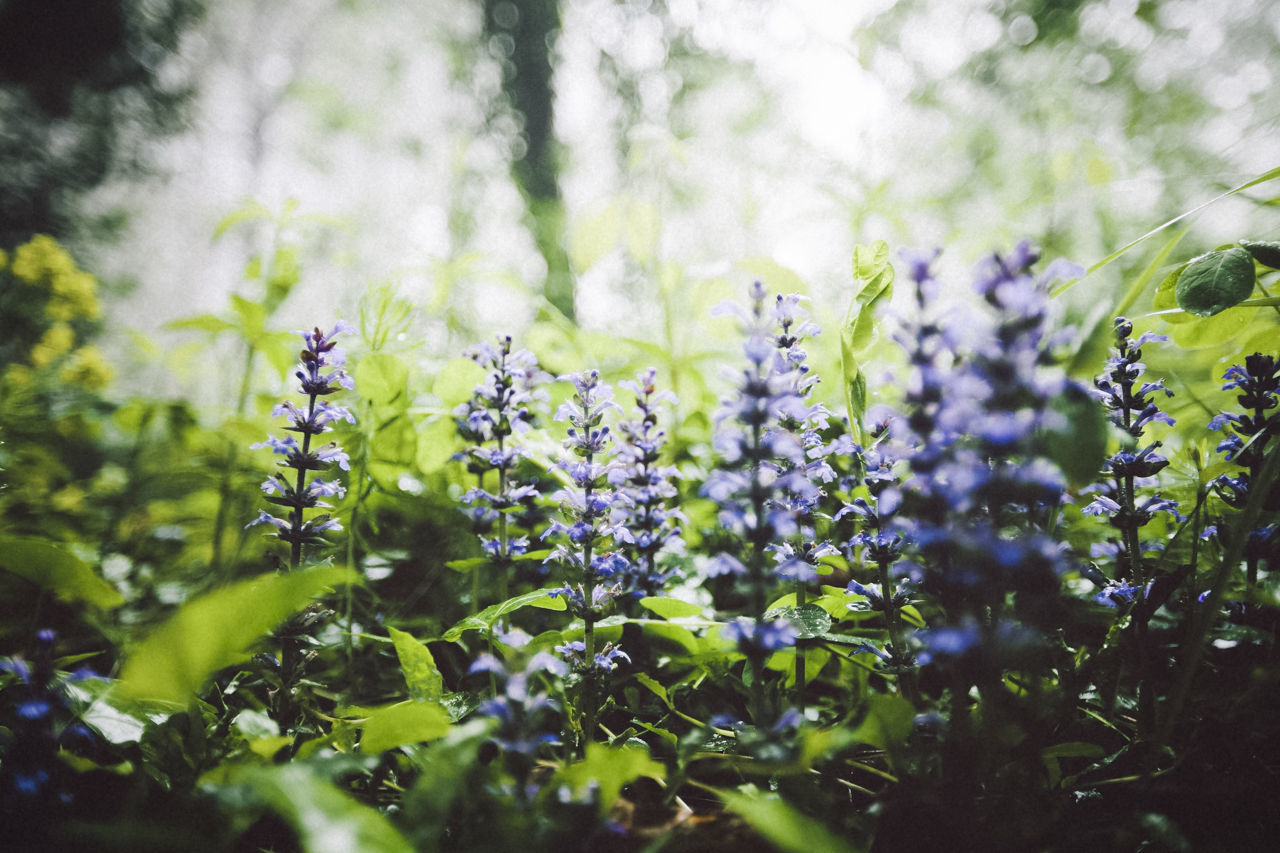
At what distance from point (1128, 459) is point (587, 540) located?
46.3 inches

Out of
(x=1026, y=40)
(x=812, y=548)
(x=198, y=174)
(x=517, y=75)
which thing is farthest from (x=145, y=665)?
(x=198, y=174)

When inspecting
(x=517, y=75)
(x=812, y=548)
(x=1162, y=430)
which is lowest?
(x=812, y=548)

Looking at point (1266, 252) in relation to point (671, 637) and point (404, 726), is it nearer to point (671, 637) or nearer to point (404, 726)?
point (671, 637)

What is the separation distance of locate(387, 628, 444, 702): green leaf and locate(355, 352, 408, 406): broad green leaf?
2.41 ft

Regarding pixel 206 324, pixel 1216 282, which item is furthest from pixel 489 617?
pixel 1216 282

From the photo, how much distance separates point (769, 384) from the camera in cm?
100

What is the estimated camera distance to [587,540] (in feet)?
4.18

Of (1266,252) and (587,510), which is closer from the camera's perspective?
(1266,252)

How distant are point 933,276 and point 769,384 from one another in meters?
0.30

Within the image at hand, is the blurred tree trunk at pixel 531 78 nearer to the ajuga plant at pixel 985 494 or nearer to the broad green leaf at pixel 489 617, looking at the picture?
the broad green leaf at pixel 489 617

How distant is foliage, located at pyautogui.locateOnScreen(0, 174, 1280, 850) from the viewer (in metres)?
0.79

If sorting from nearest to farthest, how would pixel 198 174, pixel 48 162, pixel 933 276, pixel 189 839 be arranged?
1. pixel 189 839
2. pixel 933 276
3. pixel 48 162
4. pixel 198 174

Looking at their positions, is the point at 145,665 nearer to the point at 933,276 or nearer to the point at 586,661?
the point at 586,661

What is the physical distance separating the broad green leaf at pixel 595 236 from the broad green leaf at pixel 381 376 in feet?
2.30
